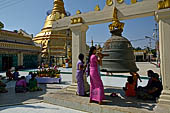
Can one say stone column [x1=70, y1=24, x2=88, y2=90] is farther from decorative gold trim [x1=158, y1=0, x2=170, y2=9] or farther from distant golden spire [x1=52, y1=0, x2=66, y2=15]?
distant golden spire [x1=52, y1=0, x2=66, y2=15]

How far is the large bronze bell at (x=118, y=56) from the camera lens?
Answer: 3275mm

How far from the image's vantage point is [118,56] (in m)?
3.43

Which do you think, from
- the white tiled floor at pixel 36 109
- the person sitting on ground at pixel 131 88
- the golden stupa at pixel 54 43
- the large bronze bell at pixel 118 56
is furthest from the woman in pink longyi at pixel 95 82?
the golden stupa at pixel 54 43

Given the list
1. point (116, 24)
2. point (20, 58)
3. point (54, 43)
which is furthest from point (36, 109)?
point (54, 43)

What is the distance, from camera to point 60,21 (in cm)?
507

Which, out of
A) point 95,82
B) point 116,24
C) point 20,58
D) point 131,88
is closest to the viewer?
point 95,82

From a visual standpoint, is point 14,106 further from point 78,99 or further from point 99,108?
point 99,108

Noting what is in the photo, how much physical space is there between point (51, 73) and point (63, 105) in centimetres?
521

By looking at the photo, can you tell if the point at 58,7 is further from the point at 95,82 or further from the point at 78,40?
the point at 95,82

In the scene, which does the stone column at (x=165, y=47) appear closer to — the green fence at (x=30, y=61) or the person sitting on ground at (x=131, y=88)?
the person sitting on ground at (x=131, y=88)

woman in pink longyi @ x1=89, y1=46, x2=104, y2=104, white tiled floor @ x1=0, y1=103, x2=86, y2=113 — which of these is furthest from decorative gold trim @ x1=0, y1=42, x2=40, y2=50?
woman in pink longyi @ x1=89, y1=46, x2=104, y2=104

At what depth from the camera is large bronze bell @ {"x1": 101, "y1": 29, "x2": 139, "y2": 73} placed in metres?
3.28

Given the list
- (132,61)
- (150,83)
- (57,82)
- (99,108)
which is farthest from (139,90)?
(57,82)

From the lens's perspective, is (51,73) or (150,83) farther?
(51,73)
